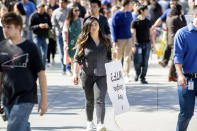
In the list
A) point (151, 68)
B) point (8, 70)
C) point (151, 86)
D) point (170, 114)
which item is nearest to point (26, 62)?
point (8, 70)

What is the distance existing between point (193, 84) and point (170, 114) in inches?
101

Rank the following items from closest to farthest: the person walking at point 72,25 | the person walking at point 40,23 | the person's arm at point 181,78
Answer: the person's arm at point 181,78, the person walking at point 72,25, the person walking at point 40,23

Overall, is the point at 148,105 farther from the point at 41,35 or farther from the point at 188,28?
the point at 41,35

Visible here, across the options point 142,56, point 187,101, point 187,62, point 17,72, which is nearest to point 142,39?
point 142,56

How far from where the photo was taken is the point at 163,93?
1027cm

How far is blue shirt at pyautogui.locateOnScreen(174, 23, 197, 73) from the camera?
5848mm

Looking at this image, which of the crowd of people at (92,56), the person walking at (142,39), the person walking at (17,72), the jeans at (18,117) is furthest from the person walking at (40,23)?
the jeans at (18,117)

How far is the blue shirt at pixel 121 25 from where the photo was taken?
11.3 metres

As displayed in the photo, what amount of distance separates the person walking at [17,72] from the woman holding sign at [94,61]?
78.3 inches

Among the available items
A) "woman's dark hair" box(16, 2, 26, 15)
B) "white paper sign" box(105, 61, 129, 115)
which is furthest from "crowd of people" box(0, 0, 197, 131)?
"woman's dark hair" box(16, 2, 26, 15)

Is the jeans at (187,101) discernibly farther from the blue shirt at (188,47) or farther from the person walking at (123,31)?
the person walking at (123,31)

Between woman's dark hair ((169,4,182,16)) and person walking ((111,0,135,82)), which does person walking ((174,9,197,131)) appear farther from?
woman's dark hair ((169,4,182,16))

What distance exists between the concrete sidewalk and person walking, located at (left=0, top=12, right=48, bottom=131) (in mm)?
2414

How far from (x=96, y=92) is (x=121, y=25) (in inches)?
186
